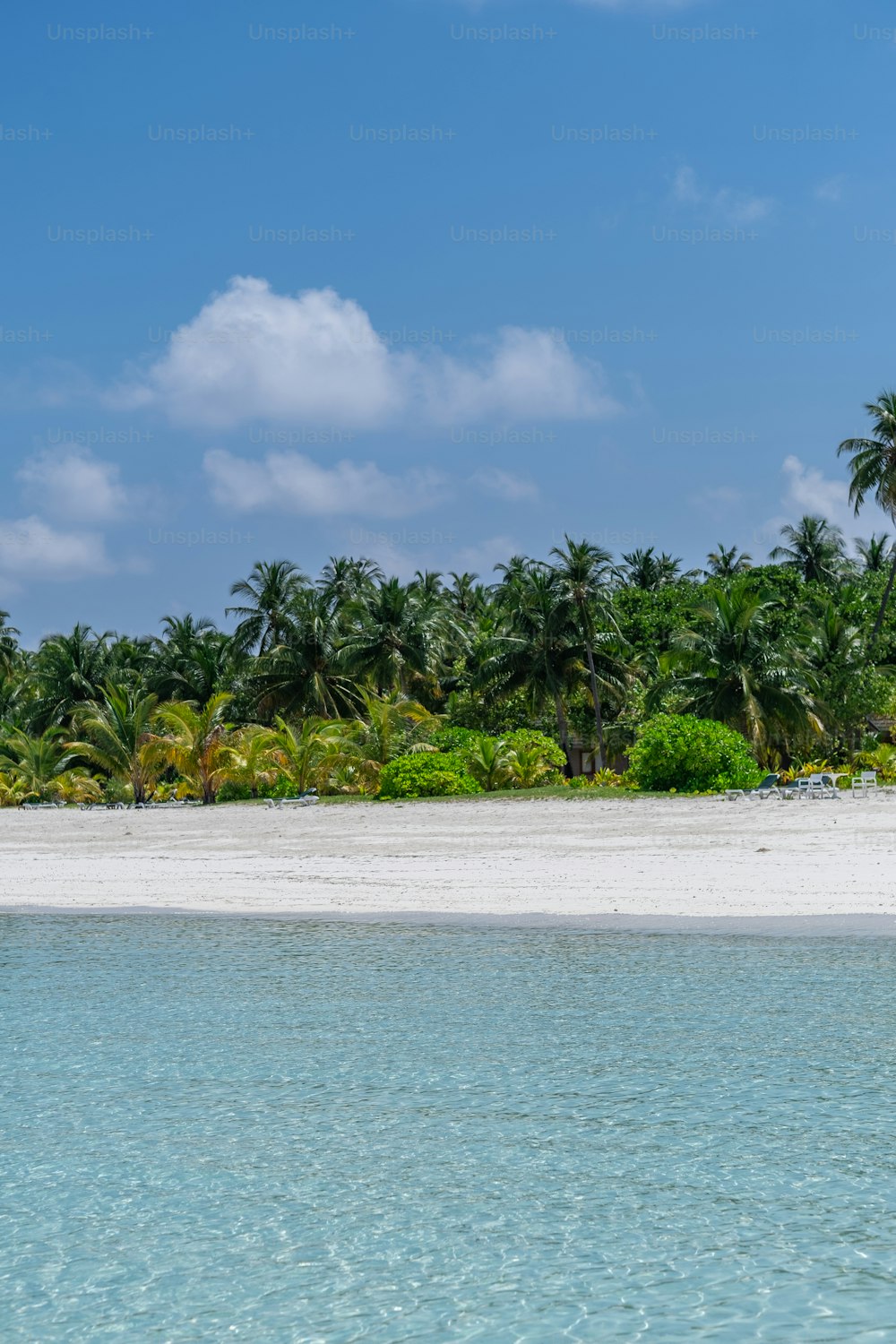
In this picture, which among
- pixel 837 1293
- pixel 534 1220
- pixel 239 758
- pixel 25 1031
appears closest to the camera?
pixel 837 1293

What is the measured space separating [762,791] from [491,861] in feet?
30.6

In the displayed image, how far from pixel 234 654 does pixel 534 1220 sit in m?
48.0

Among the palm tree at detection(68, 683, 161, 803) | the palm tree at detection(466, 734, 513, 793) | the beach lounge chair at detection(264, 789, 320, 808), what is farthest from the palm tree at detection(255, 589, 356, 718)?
the palm tree at detection(466, 734, 513, 793)

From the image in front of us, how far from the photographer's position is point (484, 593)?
2660 inches

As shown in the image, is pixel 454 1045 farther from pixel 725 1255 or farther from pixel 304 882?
pixel 304 882

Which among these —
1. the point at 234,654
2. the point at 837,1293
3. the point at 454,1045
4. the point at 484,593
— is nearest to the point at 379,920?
the point at 454,1045

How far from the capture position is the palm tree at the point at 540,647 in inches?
1688

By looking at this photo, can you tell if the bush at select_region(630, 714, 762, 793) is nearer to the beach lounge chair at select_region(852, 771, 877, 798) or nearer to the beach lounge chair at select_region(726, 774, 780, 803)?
the beach lounge chair at select_region(726, 774, 780, 803)

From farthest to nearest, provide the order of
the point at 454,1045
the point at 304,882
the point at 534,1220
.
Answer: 1. the point at 304,882
2. the point at 454,1045
3. the point at 534,1220

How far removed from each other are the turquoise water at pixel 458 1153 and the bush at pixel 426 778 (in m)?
18.4

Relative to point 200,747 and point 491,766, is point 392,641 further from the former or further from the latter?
point 491,766

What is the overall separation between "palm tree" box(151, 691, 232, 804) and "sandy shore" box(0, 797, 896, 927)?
5.99 meters

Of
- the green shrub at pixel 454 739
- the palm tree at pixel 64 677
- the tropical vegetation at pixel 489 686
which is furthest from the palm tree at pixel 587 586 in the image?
the palm tree at pixel 64 677

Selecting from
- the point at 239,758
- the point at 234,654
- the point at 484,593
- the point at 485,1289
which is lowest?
the point at 485,1289
